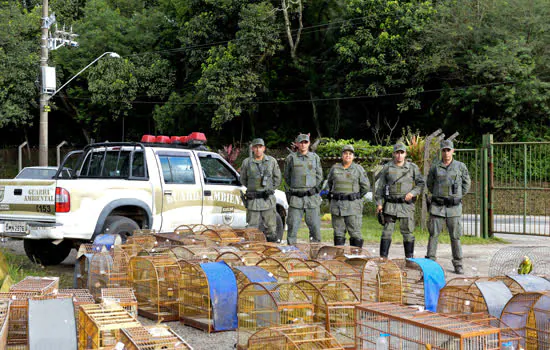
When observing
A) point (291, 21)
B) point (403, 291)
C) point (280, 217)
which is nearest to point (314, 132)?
point (291, 21)

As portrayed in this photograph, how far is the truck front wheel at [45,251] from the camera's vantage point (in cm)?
1004

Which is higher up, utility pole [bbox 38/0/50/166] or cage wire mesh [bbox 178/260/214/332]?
utility pole [bbox 38/0/50/166]

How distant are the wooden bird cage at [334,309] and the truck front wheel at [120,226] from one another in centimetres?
419

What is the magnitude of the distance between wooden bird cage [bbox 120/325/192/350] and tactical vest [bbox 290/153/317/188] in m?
6.16

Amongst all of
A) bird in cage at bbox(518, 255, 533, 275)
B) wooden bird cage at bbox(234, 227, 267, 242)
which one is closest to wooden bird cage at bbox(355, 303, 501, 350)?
bird in cage at bbox(518, 255, 533, 275)

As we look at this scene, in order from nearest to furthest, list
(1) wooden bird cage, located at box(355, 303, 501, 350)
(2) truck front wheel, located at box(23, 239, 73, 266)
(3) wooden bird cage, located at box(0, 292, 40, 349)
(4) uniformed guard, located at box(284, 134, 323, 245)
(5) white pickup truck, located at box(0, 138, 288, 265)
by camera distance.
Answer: (1) wooden bird cage, located at box(355, 303, 501, 350) → (3) wooden bird cage, located at box(0, 292, 40, 349) → (5) white pickup truck, located at box(0, 138, 288, 265) → (2) truck front wheel, located at box(23, 239, 73, 266) → (4) uniformed guard, located at box(284, 134, 323, 245)

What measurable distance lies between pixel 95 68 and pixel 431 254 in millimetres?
27882

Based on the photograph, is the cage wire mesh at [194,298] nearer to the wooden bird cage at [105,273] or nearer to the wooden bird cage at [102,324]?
the wooden bird cage at [105,273]

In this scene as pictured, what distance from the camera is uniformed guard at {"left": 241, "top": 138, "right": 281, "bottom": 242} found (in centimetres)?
1005

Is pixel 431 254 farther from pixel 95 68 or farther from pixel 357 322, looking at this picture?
pixel 95 68

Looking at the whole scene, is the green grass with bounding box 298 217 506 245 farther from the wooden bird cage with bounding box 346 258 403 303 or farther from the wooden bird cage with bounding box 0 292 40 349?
the wooden bird cage with bounding box 0 292 40 349

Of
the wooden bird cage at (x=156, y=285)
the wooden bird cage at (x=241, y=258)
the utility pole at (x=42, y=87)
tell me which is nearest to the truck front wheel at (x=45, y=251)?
the wooden bird cage at (x=156, y=285)

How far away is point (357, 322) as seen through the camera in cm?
481

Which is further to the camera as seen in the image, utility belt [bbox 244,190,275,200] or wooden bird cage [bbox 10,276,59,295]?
utility belt [bbox 244,190,275,200]
